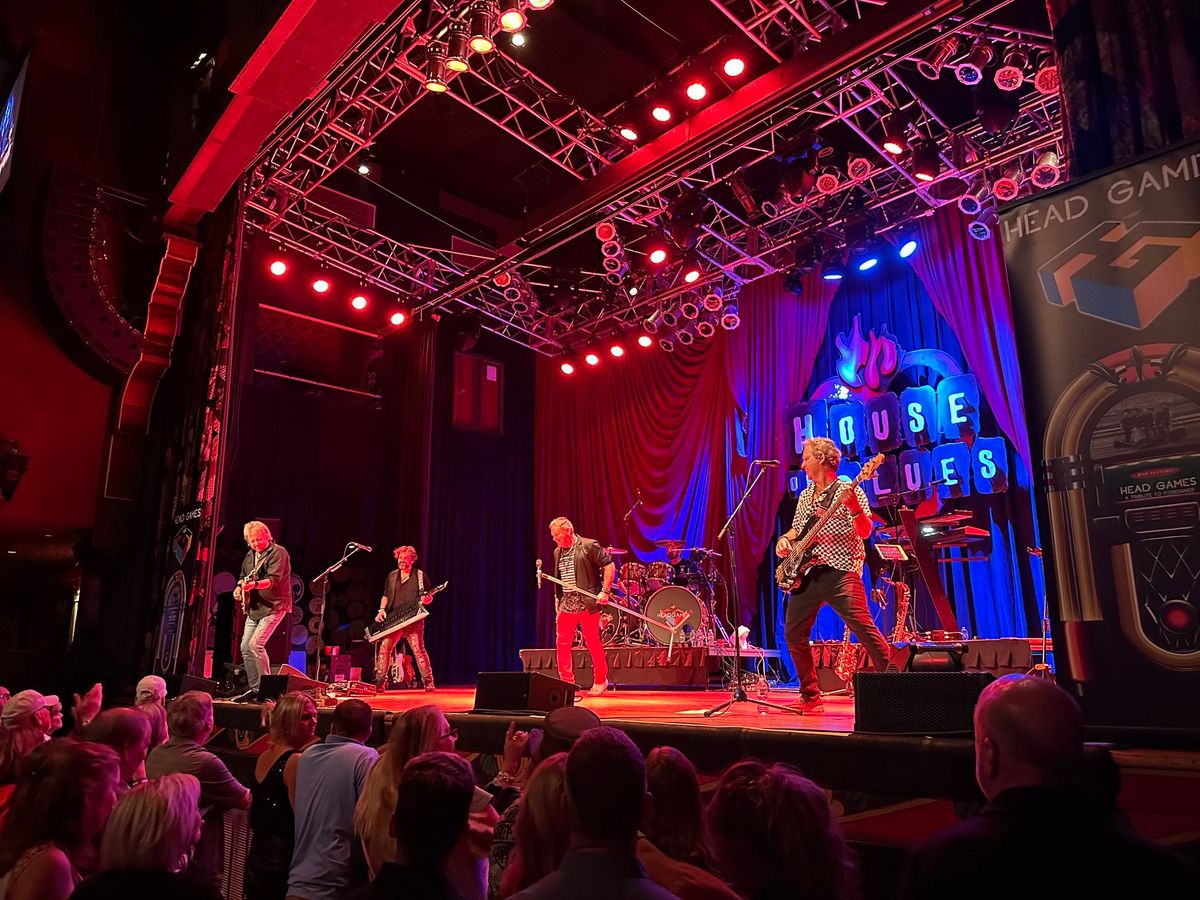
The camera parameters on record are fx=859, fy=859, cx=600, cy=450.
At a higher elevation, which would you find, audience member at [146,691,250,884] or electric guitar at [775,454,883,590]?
electric guitar at [775,454,883,590]

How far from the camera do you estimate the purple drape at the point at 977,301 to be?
1094 cm

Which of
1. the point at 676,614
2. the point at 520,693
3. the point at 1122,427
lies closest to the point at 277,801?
the point at 520,693

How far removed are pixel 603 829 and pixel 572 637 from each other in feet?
22.6

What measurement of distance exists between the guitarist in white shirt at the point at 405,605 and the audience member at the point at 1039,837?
908cm

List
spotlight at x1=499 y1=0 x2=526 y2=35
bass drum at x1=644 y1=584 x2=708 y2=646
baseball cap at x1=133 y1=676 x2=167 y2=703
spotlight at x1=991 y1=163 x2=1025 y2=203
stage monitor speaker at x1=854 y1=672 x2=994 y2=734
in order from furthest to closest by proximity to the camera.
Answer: bass drum at x1=644 y1=584 x2=708 y2=646 → spotlight at x1=991 y1=163 x2=1025 y2=203 → spotlight at x1=499 y1=0 x2=526 y2=35 → baseball cap at x1=133 y1=676 x2=167 y2=703 → stage monitor speaker at x1=854 y1=672 x2=994 y2=734

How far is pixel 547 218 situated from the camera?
33.9 ft

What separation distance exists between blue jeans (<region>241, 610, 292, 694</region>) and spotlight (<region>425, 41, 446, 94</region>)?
5.73 metres

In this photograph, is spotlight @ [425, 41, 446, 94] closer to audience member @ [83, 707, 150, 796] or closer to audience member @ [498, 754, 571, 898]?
audience member @ [83, 707, 150, 796]

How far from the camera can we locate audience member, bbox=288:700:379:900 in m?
3.43

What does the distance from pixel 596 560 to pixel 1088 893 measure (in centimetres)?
717

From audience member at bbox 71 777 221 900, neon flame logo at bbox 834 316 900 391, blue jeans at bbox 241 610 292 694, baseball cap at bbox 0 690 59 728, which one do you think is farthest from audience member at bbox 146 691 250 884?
neon flame logo at bbox 834 316 900 391

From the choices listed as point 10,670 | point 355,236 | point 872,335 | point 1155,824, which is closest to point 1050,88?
point 872,335

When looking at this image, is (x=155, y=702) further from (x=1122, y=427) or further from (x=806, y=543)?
(x=1122, y=427)

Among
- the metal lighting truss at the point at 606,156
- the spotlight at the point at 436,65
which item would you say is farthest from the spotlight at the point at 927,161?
the spotlight at the point at 436,65
